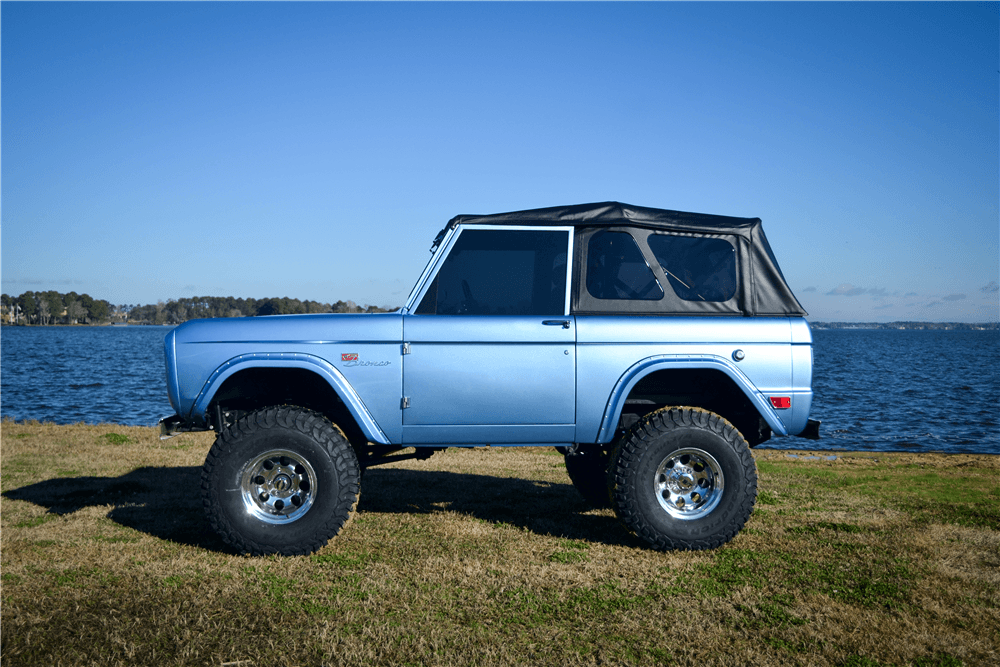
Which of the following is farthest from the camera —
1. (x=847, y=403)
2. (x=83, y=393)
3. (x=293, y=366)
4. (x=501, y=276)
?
(x=83, y=393)

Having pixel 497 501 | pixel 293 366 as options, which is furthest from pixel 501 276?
pixel 497 501

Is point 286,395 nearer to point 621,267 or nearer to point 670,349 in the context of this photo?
point 621,267

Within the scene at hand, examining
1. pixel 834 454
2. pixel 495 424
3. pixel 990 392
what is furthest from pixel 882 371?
pixel 495 424

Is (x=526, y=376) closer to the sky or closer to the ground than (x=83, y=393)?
closer to the sky

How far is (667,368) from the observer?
191 inches

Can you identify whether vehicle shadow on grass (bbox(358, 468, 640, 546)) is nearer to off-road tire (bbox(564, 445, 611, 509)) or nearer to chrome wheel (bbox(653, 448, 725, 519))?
off-road tire (bbox(564, 445, 611, 509))

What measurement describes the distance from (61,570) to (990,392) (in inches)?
1582

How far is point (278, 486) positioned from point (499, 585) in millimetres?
1775

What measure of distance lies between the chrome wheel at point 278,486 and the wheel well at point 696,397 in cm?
237

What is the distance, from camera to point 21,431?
10.4 metres

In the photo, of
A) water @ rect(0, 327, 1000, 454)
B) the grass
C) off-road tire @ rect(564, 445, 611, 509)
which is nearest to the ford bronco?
the grass

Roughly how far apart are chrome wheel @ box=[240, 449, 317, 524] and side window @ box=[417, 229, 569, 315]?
1.40m

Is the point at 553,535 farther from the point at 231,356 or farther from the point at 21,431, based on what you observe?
the point at 21,431

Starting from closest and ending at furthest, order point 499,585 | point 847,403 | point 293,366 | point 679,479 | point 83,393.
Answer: point 499,585 < point 293,366 < point 679,479 < point 847,403 < point 83,393
